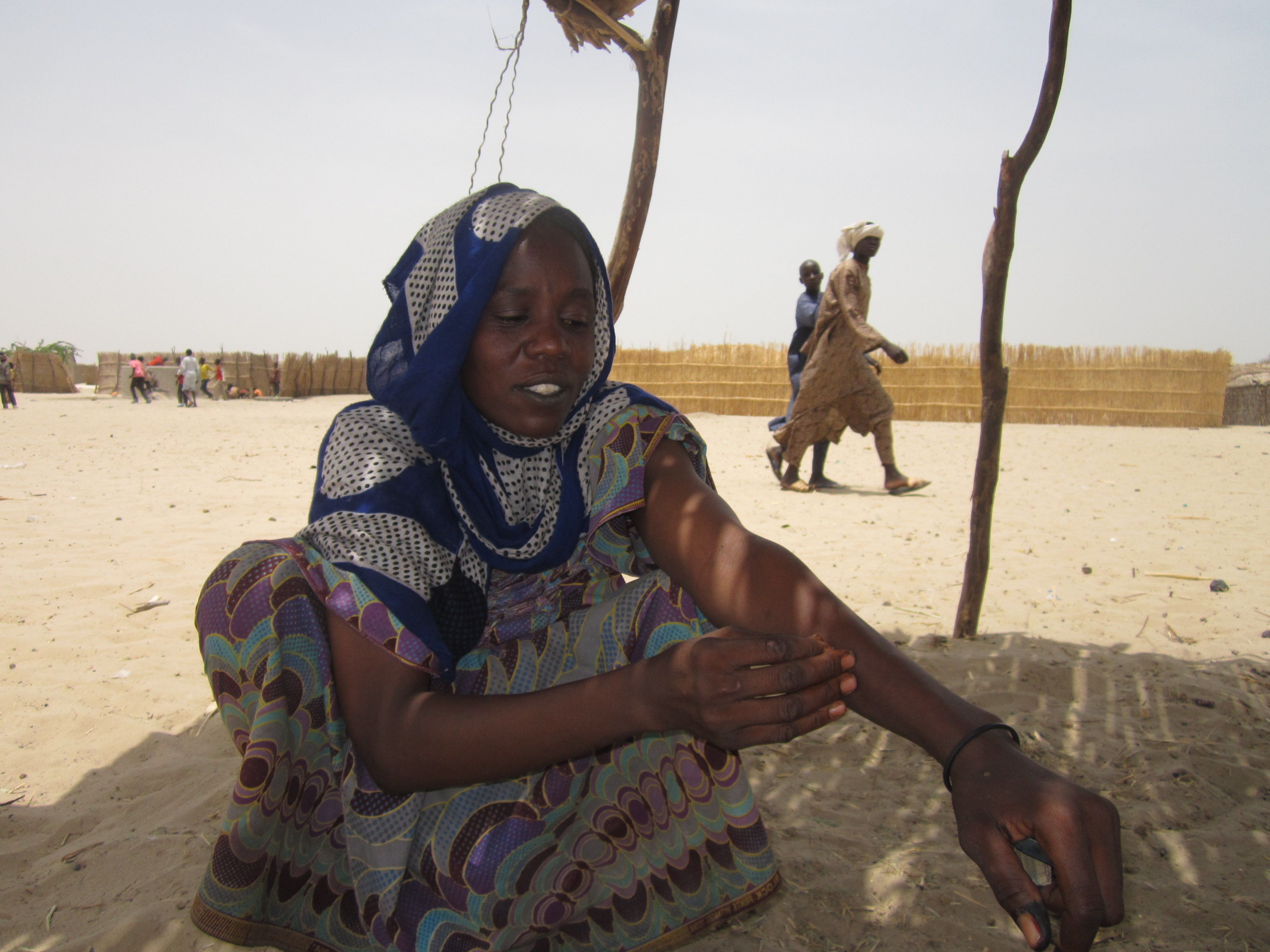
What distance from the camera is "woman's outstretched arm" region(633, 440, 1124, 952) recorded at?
93 centimetres

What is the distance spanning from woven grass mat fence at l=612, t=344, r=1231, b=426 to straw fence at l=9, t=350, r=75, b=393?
72.2 ft

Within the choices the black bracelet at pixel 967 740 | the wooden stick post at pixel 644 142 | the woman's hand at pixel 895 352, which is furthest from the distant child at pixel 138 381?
the black bracelet at pixel 967 740

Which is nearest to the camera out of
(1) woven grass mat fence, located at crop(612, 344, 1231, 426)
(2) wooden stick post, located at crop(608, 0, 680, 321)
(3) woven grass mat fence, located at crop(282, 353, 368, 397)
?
(2) wooden stick post, located at crop(608, 0, 680, 321)

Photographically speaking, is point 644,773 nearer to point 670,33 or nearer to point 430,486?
point 430,486

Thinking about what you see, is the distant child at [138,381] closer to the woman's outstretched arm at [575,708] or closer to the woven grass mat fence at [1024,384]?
the woven grass mat fence at [1024,384]

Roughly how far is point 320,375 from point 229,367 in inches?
135

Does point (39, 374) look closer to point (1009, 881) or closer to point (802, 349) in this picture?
point (802, 349)

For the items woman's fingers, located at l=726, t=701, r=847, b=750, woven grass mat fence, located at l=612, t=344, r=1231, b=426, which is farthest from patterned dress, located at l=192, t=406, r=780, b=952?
woven grass mat fence, located at l=612, t=344, r=1231, b=426

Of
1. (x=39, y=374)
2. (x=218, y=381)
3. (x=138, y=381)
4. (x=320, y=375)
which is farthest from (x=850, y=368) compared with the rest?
(x=39, y=374)

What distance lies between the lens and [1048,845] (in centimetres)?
94

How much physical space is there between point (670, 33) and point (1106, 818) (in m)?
3.56

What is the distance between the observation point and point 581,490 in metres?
1.77

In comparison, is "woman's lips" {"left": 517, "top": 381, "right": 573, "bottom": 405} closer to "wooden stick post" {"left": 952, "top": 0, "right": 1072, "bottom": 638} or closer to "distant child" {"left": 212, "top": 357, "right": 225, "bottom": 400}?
"wooden stick post" {"left": 952, "top": 0, "right": 1072, "bottom": 638}

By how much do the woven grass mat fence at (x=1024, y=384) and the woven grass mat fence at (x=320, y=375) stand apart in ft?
40.6
